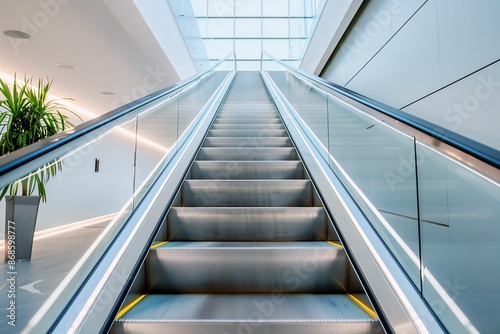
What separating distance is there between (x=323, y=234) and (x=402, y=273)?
2.11 ft

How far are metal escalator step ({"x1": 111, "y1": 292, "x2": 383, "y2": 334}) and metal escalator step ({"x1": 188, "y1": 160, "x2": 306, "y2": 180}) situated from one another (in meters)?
1.43

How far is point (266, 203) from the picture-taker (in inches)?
96.7

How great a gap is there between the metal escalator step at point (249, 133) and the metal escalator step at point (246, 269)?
2376 millimetres

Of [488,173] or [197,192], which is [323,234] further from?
[488,173]

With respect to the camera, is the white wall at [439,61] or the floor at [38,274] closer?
the floor at [38,274]

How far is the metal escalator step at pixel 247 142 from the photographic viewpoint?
3613 millimetres

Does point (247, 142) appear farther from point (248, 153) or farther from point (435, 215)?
point (435, 215)

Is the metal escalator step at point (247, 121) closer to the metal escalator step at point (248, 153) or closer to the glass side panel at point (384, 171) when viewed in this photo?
the metal escalator step at point (248, 153)

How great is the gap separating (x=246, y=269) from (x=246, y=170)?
128cm

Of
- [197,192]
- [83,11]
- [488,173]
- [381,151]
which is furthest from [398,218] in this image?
[83,11]

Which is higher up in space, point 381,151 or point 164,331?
point 381,151

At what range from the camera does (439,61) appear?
257 centimetres

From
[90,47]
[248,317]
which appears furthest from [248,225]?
[90,47]

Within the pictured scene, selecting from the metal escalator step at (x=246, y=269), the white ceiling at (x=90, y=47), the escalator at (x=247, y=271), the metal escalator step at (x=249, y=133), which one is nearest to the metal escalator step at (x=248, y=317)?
the escalator at (x=247, y=271)
